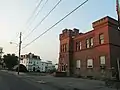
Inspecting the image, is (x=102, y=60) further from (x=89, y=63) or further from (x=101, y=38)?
(x=89, y=63)

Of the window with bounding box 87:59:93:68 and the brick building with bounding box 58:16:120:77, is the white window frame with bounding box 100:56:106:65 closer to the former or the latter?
the brick building with bounding box 58:16:120:77

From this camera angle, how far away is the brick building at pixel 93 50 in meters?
35.0

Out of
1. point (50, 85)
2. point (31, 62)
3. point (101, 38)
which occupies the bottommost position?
point (50, 85)

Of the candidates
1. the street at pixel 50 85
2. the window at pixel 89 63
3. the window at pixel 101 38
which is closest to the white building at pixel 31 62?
the window at pixel 89 63

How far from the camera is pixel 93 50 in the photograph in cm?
3931

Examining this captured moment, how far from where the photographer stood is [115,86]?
65.7 feet

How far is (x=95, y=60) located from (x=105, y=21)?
760cm

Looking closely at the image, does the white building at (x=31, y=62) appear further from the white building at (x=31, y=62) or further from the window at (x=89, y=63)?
the window at (x=89, y=63)

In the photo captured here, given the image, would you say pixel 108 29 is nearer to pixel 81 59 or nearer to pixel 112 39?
pixel 112 39

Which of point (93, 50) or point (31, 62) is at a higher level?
point (93, 50)

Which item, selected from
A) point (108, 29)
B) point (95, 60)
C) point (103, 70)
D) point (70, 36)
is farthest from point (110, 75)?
point (70, 36)

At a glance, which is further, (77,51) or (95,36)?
(77,51)

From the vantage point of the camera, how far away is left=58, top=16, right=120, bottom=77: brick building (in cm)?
3503

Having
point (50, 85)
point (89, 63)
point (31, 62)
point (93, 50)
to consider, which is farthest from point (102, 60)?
point (31, 62)
